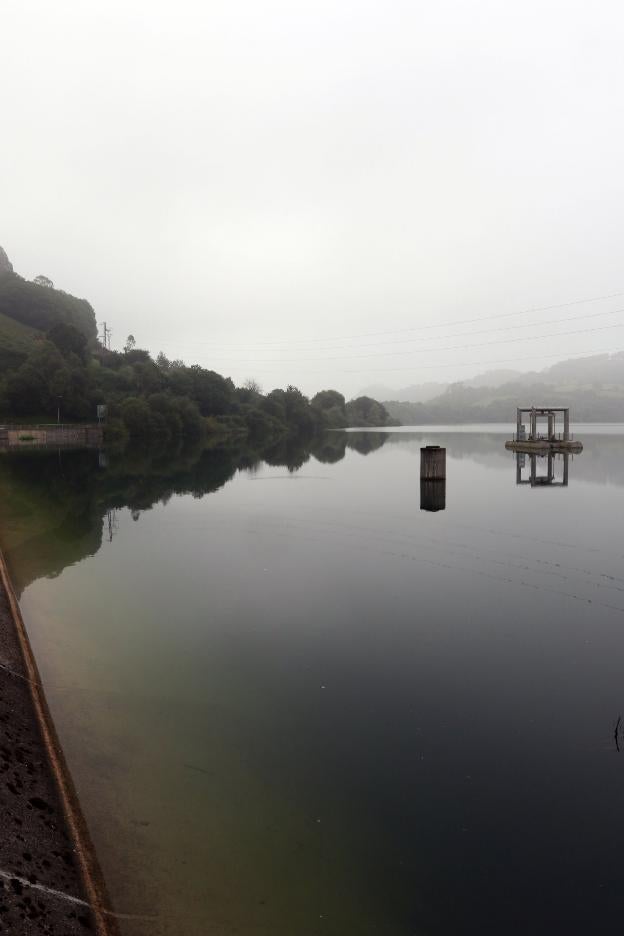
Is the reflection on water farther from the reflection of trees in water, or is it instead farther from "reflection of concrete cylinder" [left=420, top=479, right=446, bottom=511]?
the reflection of trees in water

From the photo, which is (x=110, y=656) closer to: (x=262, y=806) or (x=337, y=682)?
(x=337, y=682)

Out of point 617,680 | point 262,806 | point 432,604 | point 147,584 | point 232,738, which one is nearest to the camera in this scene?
point 262,806

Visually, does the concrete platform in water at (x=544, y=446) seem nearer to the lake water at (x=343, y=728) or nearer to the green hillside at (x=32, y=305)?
the lake water at (x=343, y=728)

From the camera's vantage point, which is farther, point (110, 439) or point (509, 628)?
point (110, 439)

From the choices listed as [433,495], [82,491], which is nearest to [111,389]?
[82,491]

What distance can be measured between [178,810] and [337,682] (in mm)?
3553

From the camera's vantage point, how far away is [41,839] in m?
5.32

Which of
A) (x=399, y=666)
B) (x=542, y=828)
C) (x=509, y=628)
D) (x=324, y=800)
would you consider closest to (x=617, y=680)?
(x=509, y=628)

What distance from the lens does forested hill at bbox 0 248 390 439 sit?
91938 millimetres

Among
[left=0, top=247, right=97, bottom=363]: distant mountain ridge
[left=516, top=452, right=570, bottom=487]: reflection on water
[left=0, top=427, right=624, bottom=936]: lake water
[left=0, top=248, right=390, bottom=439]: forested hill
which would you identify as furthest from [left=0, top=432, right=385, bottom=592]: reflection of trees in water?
[left=0, top=247, right=97, bottom=363]: distant mountain ridge

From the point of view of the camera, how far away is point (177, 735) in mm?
7684

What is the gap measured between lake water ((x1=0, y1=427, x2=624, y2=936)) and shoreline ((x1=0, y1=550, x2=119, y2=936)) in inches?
8.7

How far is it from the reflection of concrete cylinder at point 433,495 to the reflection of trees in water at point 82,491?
13.2 meters

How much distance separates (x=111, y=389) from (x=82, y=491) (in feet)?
270
